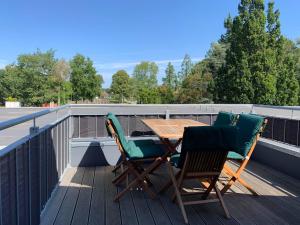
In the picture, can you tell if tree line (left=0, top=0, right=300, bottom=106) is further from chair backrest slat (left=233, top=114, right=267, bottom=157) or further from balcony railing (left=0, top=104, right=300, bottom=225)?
chair backrest slat (left=233, top=114, right=267, bottom=157)

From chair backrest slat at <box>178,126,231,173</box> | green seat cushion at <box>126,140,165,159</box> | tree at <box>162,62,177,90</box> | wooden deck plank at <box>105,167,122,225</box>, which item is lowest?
wooden deck plank at <box>105,167,122,225</box>

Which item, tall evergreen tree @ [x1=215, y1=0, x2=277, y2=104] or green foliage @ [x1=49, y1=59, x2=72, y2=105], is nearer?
tall evergreen tree @ [x1=215, y1=0, x2=277, y2=104]

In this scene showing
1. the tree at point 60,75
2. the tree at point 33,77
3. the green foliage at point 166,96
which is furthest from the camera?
the tree at point 60,75

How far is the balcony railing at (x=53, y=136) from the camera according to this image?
1771mm

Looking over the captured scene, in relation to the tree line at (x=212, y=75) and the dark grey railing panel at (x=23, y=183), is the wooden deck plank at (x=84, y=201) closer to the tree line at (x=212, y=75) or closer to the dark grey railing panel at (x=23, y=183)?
the dark grey railing panel at (x=23, y=183)

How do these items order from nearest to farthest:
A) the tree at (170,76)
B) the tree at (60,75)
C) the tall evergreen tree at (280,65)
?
the tall evergreen tree at (280,65) → the tree at (170,76) → the tree at (60,75)

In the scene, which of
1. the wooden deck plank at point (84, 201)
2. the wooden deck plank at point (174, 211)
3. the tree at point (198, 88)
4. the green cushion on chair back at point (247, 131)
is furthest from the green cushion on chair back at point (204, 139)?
the tree at point (198, 88)

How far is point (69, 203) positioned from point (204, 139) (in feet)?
5.47

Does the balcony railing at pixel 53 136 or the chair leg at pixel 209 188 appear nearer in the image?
the balcony railing at pixel 53 136

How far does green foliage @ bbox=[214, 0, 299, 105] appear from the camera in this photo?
17.6 m

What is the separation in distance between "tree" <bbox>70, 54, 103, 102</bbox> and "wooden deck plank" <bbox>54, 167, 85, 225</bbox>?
38.2 meters

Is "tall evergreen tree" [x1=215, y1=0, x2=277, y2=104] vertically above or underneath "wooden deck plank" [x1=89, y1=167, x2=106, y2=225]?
above

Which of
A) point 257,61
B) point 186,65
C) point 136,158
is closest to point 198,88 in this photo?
point 257,61

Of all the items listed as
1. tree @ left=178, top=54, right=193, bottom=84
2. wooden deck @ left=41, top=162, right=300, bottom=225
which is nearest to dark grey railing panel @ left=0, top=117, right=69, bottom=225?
wooden deck @ left=41, top=162, right=300, bottom=225
